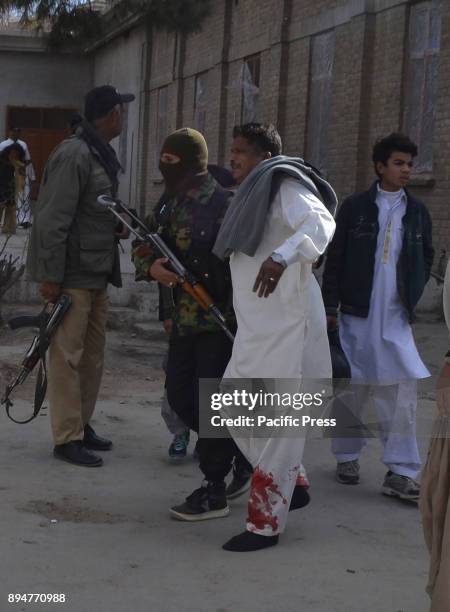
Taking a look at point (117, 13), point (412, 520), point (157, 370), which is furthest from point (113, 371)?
point (412, 520)

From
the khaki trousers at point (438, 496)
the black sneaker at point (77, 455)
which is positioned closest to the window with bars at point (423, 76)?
the black sneaker at point (77, 455)

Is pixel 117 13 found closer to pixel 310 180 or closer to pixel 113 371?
pixel 113 371

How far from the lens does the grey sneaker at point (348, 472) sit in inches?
237

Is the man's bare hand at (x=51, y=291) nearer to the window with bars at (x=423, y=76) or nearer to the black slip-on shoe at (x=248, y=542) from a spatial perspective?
the black slip-on shoe at (x=248, y=542)

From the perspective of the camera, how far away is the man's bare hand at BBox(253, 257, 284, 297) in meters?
4.52

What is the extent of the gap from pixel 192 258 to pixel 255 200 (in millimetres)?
805

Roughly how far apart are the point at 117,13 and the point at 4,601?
24.9 ft

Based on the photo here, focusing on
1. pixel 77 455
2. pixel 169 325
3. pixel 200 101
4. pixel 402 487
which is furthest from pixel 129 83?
pixel 402 487

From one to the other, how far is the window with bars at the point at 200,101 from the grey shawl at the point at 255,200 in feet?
57.1

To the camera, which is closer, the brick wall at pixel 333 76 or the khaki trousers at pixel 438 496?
the khaki trousers at pixel 438 496

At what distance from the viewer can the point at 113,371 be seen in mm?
9219

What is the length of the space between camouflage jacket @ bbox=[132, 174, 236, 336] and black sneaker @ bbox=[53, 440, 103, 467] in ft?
3.41

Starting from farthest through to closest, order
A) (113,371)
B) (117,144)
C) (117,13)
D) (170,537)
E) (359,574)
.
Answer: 1. (117,144)
2. (117,13)
3. (113,371)
4. (170,537)
5. (359,574)

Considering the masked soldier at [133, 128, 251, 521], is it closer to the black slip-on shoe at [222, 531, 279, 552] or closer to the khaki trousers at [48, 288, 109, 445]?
the black slip-on shoe at [222, 531, 279, 552]
